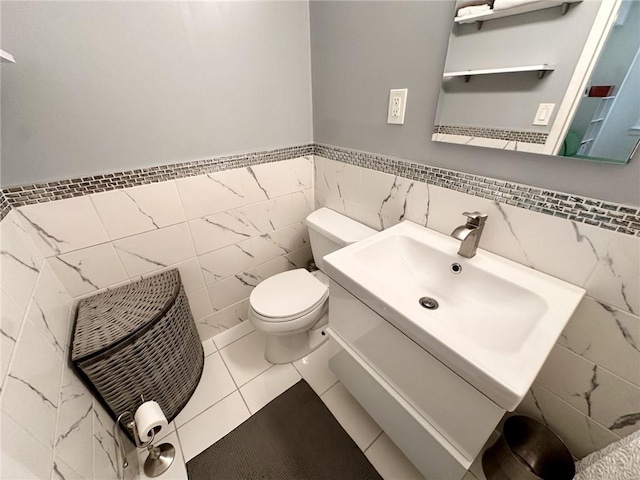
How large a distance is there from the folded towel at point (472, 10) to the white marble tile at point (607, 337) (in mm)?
862

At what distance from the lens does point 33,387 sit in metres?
0.59

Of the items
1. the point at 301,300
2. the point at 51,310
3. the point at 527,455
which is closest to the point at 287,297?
the point at 301,300

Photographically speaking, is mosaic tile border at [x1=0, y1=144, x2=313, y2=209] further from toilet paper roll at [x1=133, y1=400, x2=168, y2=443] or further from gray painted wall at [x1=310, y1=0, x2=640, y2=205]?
toilet paper roll at [x1=133, y1=400, x2=168, y2=443]

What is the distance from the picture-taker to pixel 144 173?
1052mm

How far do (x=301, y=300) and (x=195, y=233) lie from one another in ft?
2.01

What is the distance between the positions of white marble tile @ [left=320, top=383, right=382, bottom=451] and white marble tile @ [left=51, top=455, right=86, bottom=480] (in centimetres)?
90

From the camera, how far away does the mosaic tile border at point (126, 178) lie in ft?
2.87

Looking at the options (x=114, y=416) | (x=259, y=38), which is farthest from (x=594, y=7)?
(x=114, y=416)

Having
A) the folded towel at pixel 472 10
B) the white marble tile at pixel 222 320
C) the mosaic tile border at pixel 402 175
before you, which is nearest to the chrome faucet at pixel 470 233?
the mosaic tile border at pixel 402 175

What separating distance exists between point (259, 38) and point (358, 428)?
1780 millimetres

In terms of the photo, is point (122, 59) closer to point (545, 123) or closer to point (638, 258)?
point (545, 123)

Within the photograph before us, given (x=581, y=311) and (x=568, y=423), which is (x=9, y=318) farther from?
(x=568, y=423)

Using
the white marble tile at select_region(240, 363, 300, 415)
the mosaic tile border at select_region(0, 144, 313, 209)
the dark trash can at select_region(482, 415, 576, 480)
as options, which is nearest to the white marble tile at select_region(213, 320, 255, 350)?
the white marble tile at select_region(240, 363, 300, 415)

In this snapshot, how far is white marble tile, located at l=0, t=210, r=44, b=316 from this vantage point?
64 cm
